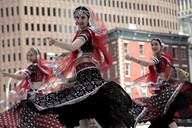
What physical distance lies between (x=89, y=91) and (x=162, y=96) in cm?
227

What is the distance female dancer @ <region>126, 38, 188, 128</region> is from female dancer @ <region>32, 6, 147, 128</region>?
0.95 m

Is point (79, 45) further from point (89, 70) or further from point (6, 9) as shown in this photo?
point (6, 9)

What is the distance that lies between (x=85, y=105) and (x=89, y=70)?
0.54 meters

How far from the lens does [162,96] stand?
9.85m

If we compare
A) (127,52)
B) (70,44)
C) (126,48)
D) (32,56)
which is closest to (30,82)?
(32,56)

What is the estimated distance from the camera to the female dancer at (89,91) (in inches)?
312

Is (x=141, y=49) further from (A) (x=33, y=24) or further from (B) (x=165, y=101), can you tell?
(B) (x=165, y=101)

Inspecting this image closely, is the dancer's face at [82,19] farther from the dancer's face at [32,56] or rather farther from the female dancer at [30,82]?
the dancer's face at [32,56]

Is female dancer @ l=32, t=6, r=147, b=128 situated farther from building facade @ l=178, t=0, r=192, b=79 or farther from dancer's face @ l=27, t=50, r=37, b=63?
building facade @ l=178, t=0, r=192, b=79

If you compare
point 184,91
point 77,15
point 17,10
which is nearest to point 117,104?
point 77,15

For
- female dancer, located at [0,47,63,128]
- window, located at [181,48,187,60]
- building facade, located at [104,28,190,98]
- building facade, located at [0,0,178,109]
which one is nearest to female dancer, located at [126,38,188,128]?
female dancer, located at [0,47,63,128]

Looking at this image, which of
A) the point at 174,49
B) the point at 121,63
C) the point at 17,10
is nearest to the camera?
the point at 121,63

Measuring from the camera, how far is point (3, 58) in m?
95.6

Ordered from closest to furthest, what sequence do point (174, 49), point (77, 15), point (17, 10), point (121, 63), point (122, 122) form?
point (122, 122)
point (77, 15)
point (121, 63)
point (174, 49)
point (17, 10)
